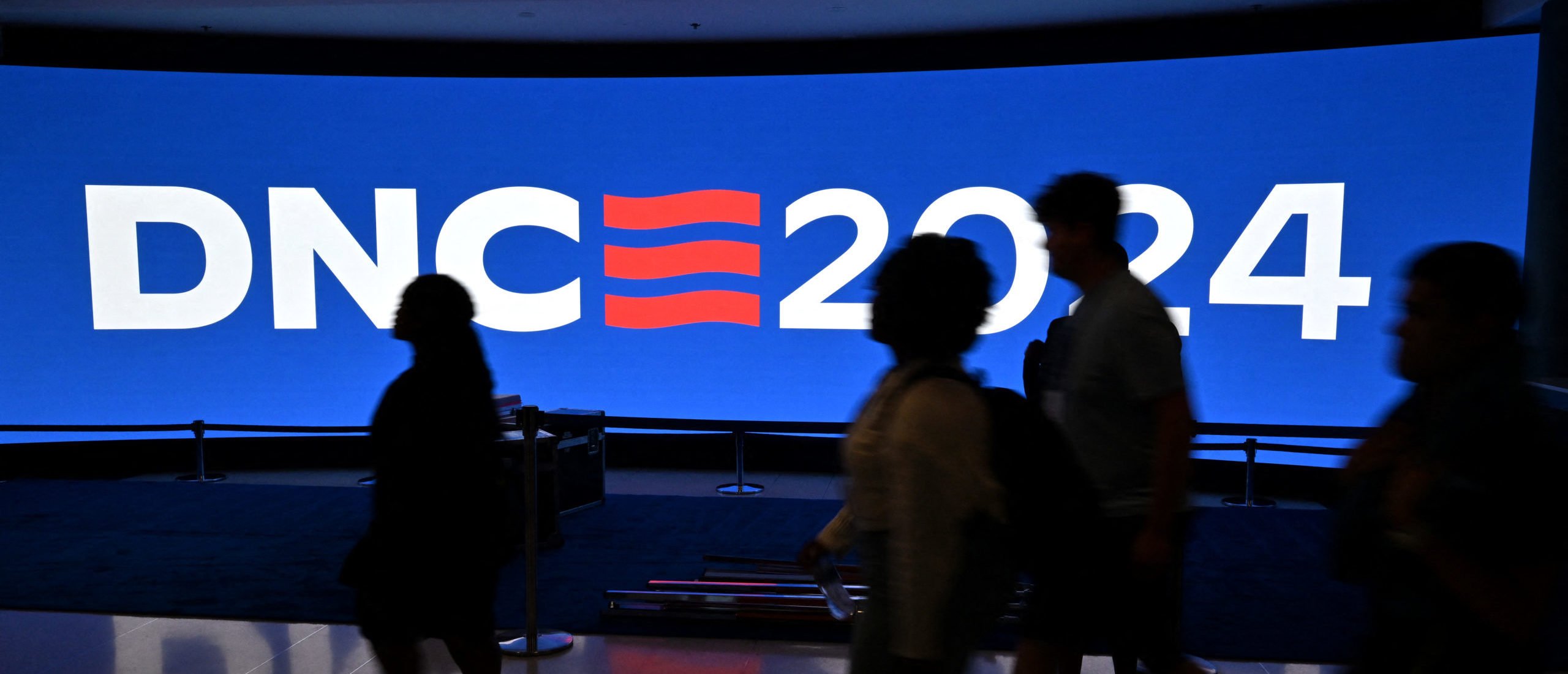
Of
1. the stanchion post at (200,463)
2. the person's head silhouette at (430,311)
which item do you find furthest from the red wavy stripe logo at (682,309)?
the person's head silhouette at (430,311)

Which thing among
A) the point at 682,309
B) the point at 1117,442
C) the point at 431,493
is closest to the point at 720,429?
the point at 682,309

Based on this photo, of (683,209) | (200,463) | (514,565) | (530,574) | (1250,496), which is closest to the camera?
(530,574)

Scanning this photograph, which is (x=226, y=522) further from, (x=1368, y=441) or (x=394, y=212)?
(x=1368, y=441)

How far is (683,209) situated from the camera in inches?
258

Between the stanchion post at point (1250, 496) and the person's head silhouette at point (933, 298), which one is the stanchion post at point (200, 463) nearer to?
the person's head silhouette at point (933, 298)

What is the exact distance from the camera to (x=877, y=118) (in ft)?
20.9

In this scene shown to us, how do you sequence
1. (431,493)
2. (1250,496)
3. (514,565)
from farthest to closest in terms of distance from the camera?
(1250,496)
(514,565)
(431,493)

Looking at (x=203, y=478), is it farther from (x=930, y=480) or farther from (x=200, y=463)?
(x=930, y=480)

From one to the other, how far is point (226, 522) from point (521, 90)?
3390 mm

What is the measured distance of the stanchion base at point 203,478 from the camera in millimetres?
6332

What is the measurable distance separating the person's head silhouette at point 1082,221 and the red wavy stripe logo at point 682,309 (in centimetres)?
475

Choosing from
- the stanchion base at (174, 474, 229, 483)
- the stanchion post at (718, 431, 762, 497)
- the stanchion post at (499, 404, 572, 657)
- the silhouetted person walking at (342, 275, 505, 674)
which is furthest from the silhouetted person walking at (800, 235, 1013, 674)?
the stanchion base at (174, 474, 229, 483)

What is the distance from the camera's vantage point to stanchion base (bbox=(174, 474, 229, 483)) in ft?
20.8

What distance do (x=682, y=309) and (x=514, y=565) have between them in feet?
8.64
